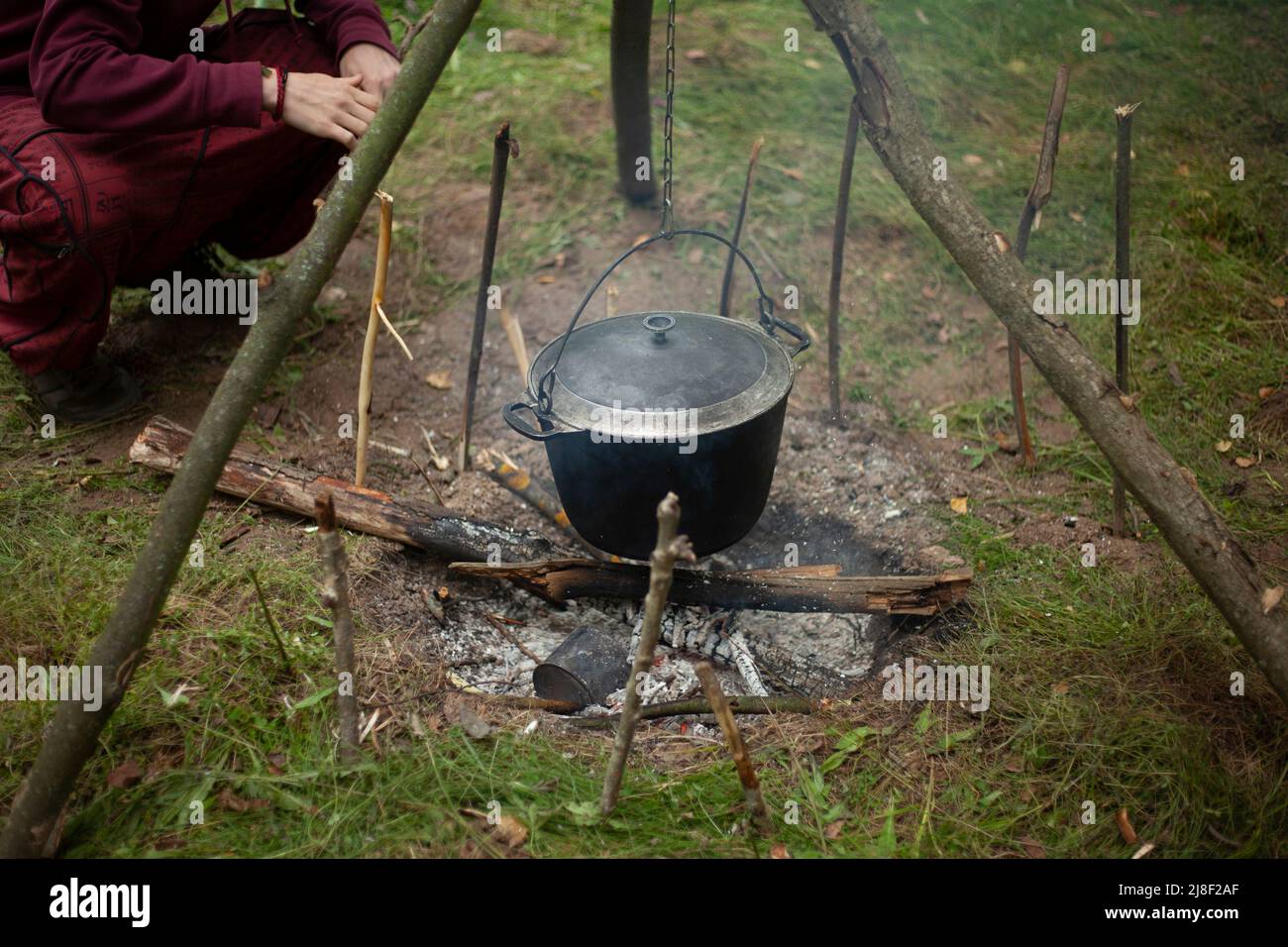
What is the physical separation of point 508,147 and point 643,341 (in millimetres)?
999

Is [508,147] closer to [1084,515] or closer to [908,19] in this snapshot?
[1084,515]

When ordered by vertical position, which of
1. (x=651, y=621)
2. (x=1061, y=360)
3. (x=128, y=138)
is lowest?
(x=651, y=621)

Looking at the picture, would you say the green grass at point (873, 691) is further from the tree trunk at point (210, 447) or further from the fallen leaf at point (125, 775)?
the tree trunk at point (210, 447)

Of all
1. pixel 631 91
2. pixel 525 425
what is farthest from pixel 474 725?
pixel 631 91

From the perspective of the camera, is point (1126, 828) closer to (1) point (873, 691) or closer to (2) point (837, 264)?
(1) point (873, 691)

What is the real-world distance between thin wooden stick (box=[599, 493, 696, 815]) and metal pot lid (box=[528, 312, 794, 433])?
0.63 metres

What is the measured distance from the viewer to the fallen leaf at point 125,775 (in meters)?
2.49

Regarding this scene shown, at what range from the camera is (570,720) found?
2904 millimetres

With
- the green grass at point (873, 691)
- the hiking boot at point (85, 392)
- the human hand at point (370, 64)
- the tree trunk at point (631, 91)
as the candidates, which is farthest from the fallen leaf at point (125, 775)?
the tree trunk at point (631, 91)

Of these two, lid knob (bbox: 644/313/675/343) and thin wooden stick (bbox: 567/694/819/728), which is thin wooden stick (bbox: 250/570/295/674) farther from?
lid knob (bbox: 644/313/675/343)

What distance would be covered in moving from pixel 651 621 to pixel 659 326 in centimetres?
119

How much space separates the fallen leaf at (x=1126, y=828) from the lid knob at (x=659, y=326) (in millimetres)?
1883

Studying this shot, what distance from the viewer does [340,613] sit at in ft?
7.73

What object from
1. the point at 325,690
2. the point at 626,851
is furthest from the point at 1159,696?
the point at 325,690
